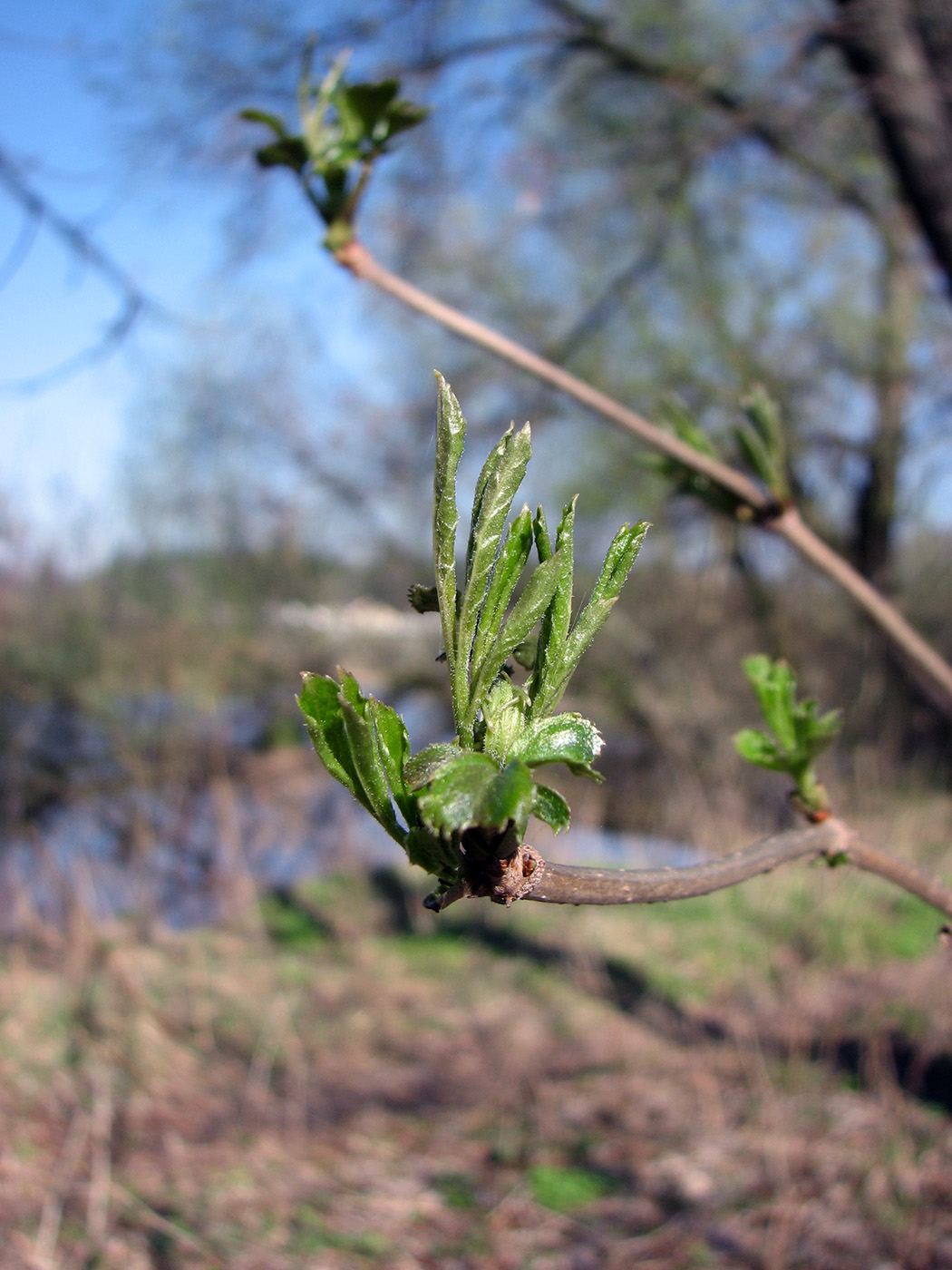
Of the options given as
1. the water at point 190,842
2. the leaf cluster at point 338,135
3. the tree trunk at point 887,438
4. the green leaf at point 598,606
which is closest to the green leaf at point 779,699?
the green leaf at point 598,606

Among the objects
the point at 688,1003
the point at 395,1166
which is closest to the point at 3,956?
the point at 395,1166

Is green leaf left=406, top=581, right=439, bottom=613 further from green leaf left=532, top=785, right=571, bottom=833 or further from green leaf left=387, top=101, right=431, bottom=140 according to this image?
green leaf left=387, top=101, right=431, bottom=140

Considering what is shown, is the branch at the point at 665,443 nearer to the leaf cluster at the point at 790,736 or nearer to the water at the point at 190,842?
the leaf cluster at the point at 790,736

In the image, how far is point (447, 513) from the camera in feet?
1.32

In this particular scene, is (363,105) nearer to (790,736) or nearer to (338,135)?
(338,135)

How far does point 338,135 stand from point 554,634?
682mm

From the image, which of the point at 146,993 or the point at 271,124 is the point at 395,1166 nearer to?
the point at 146,993

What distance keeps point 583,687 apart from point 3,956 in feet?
16.0

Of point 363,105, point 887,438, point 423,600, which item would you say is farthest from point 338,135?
point 887,438

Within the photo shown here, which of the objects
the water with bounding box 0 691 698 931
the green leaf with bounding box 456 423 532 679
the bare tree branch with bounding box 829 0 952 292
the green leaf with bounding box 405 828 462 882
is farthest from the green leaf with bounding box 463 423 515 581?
the water with bounding box 0 691 698 931

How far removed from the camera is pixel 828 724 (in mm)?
619

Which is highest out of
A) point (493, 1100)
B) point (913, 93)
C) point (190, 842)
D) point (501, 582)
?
point (913, 93)

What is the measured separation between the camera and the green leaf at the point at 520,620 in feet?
1.34

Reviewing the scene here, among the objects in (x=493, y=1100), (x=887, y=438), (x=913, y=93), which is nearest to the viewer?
(x=913, y=93)
